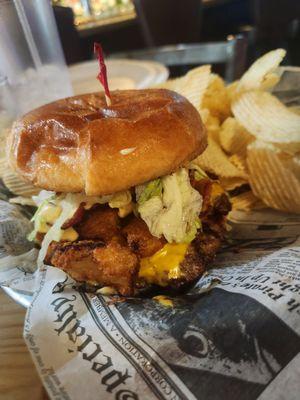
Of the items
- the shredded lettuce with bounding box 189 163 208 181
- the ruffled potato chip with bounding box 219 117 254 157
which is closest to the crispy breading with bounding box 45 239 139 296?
the shredded lettuce with bounding box 189 163 208 181

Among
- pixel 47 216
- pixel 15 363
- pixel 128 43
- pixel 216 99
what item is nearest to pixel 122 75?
pixel 216 99

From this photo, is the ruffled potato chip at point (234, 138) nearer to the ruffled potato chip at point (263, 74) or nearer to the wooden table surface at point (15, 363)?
the ruffled potato chip at point (263, 74)

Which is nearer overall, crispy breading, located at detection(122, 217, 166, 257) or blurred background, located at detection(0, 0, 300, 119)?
crispy breading, located at detection(122, 217, 166, 257)

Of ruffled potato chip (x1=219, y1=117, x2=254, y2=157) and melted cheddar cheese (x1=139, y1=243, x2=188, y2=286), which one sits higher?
ruffled potato chip (x1=219, y1=117, x2=254, y2=157)

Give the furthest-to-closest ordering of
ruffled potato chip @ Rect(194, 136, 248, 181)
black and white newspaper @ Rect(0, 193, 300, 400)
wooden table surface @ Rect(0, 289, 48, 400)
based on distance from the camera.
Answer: ruffled potato chip @ Rect(194, 136, 248, 181) < wooden table surface @ Rect(0, 289, 48, 400) < black and white newspaper @ Rect(0, 193, 300, 400)

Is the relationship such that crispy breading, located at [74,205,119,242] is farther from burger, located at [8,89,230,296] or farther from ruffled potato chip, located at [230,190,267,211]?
ruffled potato chip, located at [230,190,267,211]

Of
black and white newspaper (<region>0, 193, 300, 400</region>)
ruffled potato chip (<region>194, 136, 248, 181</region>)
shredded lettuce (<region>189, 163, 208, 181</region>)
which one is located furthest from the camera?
ruffled potato chip (<region>194, 136, 248, 181</region>)

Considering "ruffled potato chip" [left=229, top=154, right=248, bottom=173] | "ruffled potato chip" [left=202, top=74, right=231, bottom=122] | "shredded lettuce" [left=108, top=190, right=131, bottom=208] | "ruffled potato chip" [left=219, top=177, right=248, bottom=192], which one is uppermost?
"ruffled potato chip" [left=202, top=74, right=231, bottom=122]
